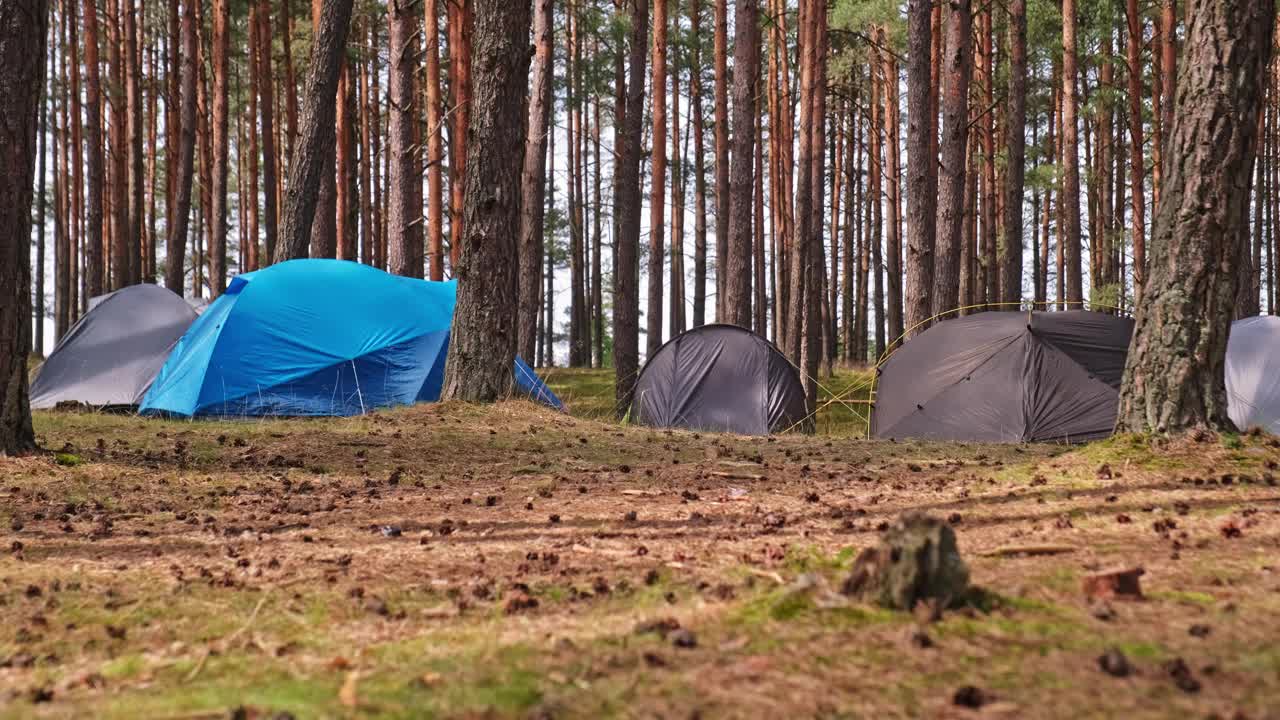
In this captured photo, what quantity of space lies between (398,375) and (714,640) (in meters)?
8.83

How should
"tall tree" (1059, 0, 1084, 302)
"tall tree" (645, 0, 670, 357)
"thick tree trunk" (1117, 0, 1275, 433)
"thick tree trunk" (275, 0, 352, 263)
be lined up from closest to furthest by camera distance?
"thick tree trunk" (1117, 0, 1275, 433) → "thick tree trunk" (275, 0, 352, 263) → "tall tree" (645, 0, 670, 357) → "tall tree" (1059, 0, 1084, 302)

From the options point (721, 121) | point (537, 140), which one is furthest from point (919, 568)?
point (721, 121)

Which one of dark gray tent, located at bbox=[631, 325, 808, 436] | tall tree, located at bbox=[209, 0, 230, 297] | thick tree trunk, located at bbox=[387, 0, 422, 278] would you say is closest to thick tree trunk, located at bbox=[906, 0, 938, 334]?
dark gray tent, located at bbox=[631, 325, 808, 436]

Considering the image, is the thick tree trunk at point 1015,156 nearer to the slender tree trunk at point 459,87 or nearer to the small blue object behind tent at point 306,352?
the small blue object behind tent at point 306,352

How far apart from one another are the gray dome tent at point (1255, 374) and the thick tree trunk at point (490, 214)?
7340 millimetres

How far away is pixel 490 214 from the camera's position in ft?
31.8

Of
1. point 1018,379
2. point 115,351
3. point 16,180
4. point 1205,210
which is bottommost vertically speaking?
point 1018,379

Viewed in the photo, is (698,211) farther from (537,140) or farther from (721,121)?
(537,140)

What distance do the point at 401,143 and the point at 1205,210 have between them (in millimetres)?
11963

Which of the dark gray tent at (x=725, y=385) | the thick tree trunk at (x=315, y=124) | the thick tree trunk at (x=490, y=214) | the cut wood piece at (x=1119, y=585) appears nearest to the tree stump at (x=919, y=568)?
the cut wood piece at (x=1119, y=585)

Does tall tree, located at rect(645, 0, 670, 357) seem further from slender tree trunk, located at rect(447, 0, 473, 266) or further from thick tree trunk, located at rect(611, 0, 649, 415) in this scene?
slender tree trunk, located at rect(447, 0, 473, 266)

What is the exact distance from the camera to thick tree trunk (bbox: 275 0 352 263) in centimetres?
1284

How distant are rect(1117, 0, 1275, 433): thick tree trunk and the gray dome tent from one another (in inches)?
214

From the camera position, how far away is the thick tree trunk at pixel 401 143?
1436 centimetres
